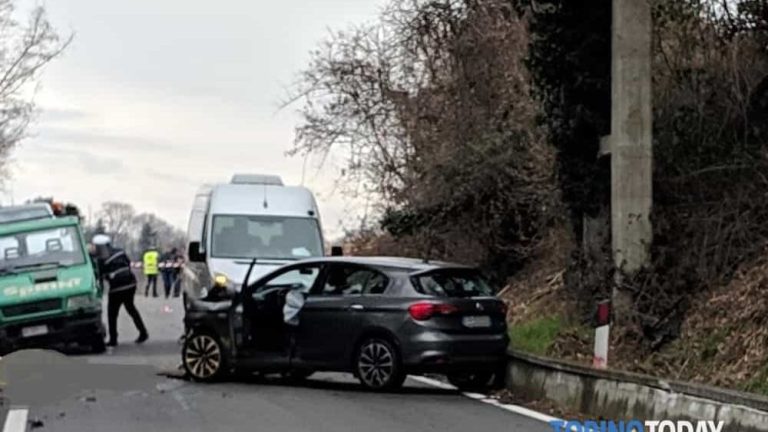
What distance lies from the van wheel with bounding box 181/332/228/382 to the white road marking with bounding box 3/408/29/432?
123 inches

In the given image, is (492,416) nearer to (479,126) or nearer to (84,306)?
(84,306)

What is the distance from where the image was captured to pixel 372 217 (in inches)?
1168

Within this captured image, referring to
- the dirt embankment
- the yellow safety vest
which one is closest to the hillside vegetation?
the dirt embankment

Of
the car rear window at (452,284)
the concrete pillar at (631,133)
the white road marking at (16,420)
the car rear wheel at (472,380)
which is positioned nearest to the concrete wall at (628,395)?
the car rear wheel at (472,380)

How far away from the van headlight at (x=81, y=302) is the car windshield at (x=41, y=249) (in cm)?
68

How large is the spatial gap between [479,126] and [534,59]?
539 cm

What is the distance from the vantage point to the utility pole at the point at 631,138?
16.1m

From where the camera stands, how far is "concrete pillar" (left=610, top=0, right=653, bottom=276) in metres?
16.1

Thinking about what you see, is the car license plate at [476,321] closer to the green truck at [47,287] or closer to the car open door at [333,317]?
the car open door at [333,317]

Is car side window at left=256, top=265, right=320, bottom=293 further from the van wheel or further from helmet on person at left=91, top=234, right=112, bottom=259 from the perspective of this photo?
helmet on person at left=91, top=234, right=112, bottom=259

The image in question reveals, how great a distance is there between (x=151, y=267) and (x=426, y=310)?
28460mm

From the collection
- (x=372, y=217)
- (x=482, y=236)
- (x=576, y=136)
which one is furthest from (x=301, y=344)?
(x=372, y=217)

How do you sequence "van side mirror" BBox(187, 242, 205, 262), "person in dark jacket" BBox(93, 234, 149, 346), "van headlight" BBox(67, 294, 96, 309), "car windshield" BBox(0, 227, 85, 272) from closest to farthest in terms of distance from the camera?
1. "van headlight" BBox(67, 294, 96, 309)
2. "car windshield" BBox(0, 227, 85, 272)
3. "van side mirror" BBox(187, 242, 205, 262)
4. "person in dark jacket" BBox(93, 234, 149, 346)

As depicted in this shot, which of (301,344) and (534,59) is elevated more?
(534,59)
